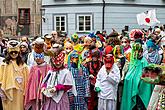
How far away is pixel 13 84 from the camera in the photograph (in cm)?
841

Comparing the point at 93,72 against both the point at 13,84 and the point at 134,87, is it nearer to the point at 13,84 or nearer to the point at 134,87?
the point at 134,87

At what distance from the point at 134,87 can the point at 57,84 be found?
171 centimetres

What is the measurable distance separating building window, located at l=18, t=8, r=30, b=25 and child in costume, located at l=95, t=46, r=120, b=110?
33.7 metres

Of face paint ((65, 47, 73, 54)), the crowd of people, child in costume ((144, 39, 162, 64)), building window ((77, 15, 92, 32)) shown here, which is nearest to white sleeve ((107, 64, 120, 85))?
the crowd of people

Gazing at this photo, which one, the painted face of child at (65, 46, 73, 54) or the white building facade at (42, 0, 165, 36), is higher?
the white building facade at (42, 0, 165, 36)

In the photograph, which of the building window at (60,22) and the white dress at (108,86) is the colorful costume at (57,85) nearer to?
the white dress at (108,86)

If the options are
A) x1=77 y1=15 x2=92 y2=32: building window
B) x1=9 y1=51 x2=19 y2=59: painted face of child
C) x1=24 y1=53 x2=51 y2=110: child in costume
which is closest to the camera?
x1=24 y1=53 x2=51 y2=110: child in costume

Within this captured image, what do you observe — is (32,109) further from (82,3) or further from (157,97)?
(82,3)

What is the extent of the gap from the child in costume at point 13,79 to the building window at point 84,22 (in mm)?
20621

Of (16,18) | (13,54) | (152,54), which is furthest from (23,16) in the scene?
(13,54)

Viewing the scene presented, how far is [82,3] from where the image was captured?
95.2 ft

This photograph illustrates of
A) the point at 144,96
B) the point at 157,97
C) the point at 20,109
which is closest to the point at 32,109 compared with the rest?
the point at 20,109

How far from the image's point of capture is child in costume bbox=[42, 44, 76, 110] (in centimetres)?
795

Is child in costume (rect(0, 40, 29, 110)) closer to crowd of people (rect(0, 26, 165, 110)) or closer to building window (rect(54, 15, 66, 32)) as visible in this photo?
crowd of people (rect(0, 26, 165, 110))
